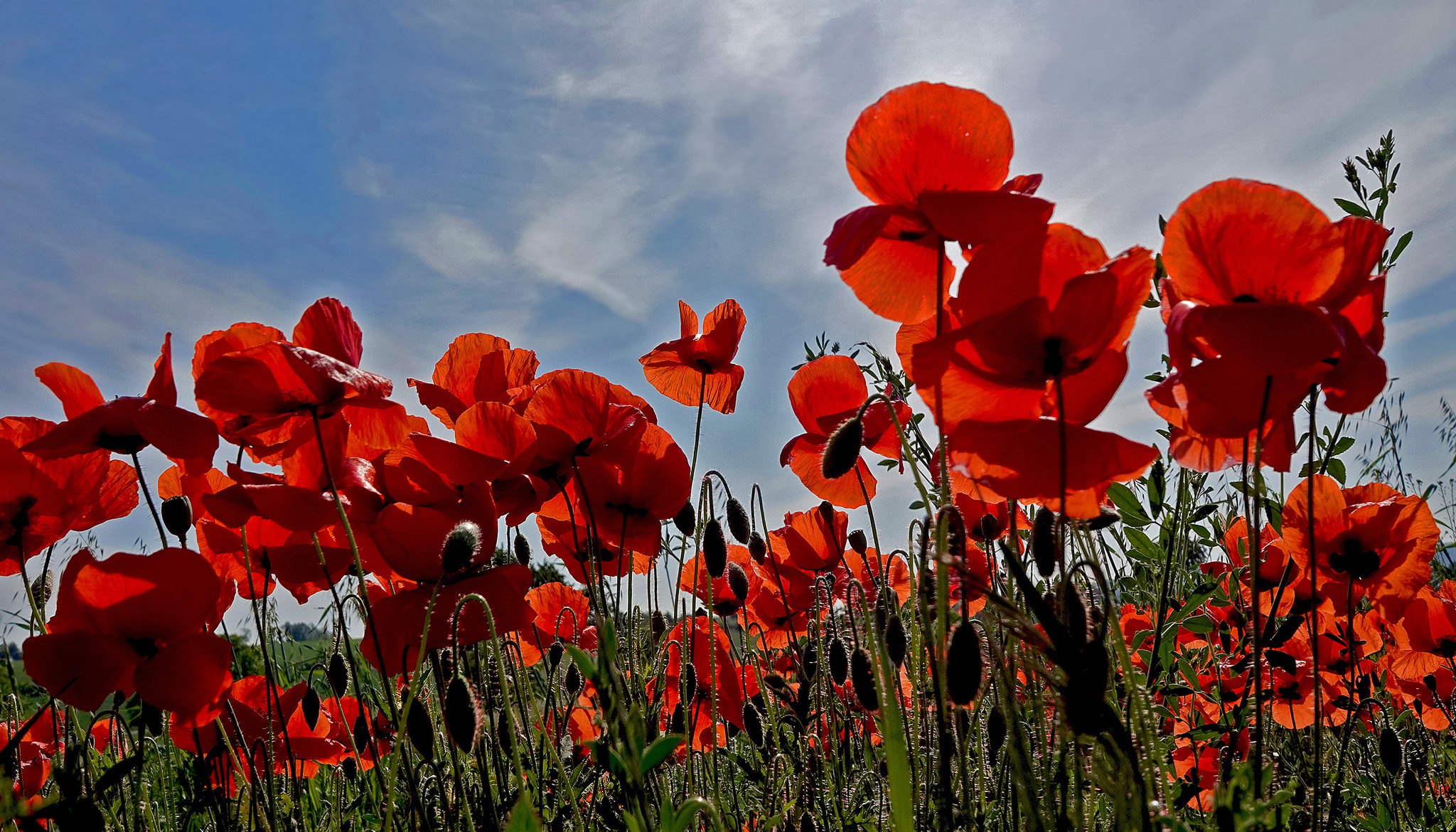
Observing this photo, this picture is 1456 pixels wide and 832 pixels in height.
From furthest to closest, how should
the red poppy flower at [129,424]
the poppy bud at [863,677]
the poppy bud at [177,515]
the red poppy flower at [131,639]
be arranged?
the poppy bud at [177,515] < the poppy bud at [863,677] < the red poppy flower at [129,424] < the red poppy flower at [131,639]

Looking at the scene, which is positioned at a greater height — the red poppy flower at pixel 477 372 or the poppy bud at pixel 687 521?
the red poppy flower at pixel 477 372

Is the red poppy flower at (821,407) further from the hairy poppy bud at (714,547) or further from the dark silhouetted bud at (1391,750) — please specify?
the dark silhouetted bud at (1391,750)

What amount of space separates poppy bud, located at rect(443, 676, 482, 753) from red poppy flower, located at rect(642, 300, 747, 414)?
1.26m

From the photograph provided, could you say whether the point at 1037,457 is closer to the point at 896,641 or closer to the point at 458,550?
the point at 896,641

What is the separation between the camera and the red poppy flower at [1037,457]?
1129 millimetres

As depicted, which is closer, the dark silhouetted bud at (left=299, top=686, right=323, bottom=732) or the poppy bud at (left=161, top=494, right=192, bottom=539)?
the poppy bud at (left=161, top=494, right=192, bottom=539)

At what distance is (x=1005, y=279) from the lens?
115cm

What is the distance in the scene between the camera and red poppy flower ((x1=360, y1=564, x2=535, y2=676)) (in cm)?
159

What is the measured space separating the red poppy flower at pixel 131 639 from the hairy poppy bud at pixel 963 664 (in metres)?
1.16

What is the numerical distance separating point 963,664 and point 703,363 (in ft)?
5.13

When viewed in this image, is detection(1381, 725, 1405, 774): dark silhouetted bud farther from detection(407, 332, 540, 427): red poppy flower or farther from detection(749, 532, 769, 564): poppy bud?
detection(407, 332, 540, 427): red poppy flower

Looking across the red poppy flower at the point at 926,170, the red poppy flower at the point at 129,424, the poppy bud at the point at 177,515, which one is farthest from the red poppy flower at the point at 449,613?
the red poppy flower at the point at 926,170

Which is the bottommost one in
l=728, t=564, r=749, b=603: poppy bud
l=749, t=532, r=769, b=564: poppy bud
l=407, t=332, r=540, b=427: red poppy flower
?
l=728, t=564, r=749, b=603: poppy bud

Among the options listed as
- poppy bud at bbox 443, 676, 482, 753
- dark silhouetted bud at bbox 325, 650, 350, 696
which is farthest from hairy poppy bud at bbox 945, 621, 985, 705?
dark silhouetted bud at bbox 325, 650, 350, 696
